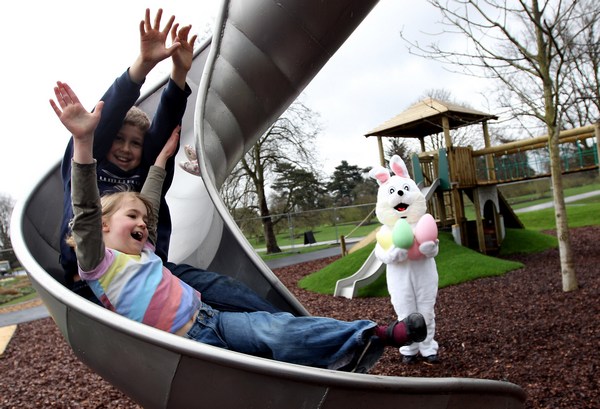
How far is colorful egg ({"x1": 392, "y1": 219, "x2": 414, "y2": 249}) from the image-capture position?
15.1 ft

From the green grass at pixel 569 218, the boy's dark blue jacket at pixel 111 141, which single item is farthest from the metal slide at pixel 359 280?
the green grass at pixel 569 218

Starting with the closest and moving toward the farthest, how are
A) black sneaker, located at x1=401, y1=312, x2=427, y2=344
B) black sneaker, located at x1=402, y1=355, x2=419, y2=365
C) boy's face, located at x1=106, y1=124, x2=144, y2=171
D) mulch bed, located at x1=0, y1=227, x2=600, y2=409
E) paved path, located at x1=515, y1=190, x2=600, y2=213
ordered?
black sneaker, located at x1=401, y1=312, x2=427, y2=344, boy's face, located at x1=106, y1=124, x2=144, y2=171, mulch bed, located at x1=0, y1=227, x2=600, y2=409, black sneaker, located at x1=402, y1=355, x2=419, y2=365, paved path, located at x1=515, y1=190, x2=600, y2=213

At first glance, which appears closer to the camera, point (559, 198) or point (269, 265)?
point (559, 198)

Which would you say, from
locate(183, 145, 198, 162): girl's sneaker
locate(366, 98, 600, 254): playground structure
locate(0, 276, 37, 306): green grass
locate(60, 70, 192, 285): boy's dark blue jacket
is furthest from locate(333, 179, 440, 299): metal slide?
locate(0, 276, 37, 306): green grass

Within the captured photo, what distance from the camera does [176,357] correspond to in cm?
153

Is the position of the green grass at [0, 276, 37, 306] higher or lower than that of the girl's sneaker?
lower

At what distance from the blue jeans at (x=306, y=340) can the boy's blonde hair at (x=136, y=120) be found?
119 cm

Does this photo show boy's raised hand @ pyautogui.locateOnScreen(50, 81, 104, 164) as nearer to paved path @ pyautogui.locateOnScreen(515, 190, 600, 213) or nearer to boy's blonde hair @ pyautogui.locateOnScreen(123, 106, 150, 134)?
boy's blonde hair @ pyautogui.locateOnScreen(123, 106, 150, 134)

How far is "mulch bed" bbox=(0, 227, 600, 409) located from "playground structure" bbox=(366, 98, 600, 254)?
104 inches

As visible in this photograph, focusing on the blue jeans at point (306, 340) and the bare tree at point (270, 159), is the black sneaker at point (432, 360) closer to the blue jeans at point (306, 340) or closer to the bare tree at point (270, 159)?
the blue jeans at point (306, 340)

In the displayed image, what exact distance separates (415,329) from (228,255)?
1.52 metres

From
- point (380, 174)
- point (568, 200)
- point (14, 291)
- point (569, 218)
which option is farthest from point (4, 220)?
point (568, 200)

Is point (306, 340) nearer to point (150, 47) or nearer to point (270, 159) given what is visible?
point (150, 47)

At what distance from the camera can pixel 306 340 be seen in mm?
1847
